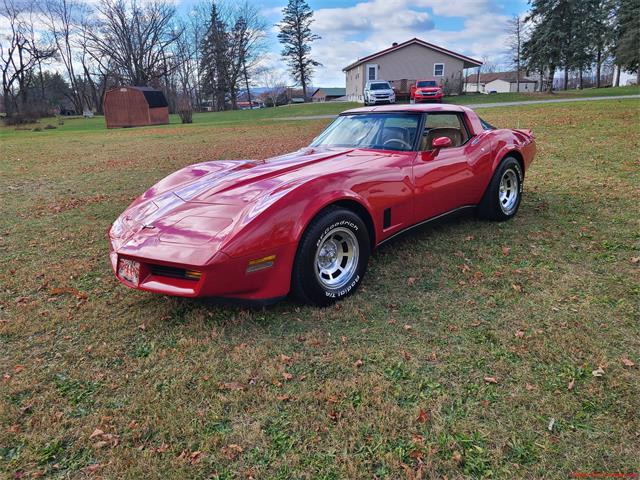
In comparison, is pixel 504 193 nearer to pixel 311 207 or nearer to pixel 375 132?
pixel 375 132

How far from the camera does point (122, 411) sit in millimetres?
2303

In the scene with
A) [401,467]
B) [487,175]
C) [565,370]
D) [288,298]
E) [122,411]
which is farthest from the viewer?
[487,175]

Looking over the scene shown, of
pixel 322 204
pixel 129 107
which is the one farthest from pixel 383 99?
pixel 322 204

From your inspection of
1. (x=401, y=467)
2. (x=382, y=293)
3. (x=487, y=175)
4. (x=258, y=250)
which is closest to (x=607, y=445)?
(x=401, y=467)

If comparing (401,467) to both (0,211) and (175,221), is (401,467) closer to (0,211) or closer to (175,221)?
(175,221)

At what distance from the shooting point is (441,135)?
445cm

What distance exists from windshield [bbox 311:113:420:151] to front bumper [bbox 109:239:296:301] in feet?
5.80

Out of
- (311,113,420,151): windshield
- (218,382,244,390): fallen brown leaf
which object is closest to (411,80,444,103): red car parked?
(311,113,420,151): windshield

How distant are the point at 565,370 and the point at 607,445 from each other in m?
0.55

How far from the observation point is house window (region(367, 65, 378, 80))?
40.1 meters

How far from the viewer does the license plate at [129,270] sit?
9.76ft

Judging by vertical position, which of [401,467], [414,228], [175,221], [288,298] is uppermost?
[175,221]

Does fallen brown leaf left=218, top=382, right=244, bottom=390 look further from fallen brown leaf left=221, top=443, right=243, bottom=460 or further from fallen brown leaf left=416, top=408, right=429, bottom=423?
fallen brown leaf left=416, top=408, right=429, bottom=423

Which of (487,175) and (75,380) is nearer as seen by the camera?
(75,380)
